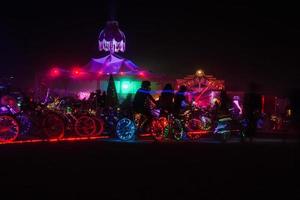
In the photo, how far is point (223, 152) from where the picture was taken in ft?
46.9

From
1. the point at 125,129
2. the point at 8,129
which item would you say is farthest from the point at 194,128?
the point at 8,129

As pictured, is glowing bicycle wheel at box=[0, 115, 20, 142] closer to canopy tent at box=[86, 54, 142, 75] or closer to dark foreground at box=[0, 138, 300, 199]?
dark foreground at box=[0, 138, 300, 199]

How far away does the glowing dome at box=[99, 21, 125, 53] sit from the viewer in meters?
35.5

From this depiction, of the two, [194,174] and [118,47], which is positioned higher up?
[118,47]

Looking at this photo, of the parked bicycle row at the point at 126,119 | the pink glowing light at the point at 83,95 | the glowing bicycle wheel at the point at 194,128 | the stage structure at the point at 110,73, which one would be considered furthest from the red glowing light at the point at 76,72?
the glowing bicycle wheel at the point at 194,128

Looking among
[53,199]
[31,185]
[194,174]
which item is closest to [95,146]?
[194,174]

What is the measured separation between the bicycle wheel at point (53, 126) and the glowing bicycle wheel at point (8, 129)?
3.50 feet

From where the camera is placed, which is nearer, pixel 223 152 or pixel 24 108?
pixel 223 152

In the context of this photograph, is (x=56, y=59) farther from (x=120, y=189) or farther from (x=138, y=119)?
(x=120, y=189)

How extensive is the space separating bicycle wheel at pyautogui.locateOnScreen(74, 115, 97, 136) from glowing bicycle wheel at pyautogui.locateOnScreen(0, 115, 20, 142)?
100 inches

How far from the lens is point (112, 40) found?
35.5m

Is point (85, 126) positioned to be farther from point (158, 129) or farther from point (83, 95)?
point (83, 95)

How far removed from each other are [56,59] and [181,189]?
33.9 meters

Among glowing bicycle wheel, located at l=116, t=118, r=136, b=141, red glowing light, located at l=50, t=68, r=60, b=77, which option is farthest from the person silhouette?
red glowing light, located at l=50, t=68, r=60, b=77
